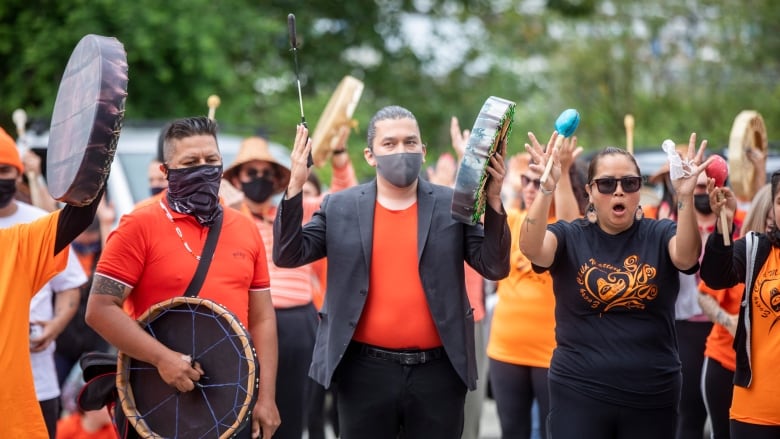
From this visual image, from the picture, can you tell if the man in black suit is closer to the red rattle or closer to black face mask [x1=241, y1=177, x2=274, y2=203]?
the red rattle

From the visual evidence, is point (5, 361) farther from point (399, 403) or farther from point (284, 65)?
point (284, 65)

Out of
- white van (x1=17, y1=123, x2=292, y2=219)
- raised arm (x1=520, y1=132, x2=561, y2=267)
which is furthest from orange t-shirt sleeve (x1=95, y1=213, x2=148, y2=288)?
white van (x1=17, y1=123, x2=292, y2=219)

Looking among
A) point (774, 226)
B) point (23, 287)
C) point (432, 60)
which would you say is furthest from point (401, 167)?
point (432, 60)

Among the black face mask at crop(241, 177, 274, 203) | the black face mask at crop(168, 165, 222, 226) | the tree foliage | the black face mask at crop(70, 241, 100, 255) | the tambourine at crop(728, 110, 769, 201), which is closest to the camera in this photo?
the black face mask at crop(168, 165, 222, 226)

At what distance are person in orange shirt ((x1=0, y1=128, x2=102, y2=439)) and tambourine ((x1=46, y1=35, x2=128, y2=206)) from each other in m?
0.22

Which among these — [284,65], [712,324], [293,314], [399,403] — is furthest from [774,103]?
[399,403]

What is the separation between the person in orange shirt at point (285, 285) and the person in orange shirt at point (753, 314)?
8.63ft

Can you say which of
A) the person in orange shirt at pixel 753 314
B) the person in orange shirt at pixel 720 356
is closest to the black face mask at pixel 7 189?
the person in orange shirt at pixel 753 314

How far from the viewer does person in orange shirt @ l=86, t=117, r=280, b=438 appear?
4785 mm

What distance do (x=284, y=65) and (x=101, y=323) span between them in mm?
12054

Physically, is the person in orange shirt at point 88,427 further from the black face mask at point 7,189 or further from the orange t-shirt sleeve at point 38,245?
the orange t-shirt sleeve at point 38,245

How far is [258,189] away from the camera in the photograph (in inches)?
279

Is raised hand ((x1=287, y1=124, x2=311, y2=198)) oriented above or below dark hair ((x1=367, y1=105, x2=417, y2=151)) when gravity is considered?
below

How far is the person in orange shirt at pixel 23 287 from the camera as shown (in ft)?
15.1
